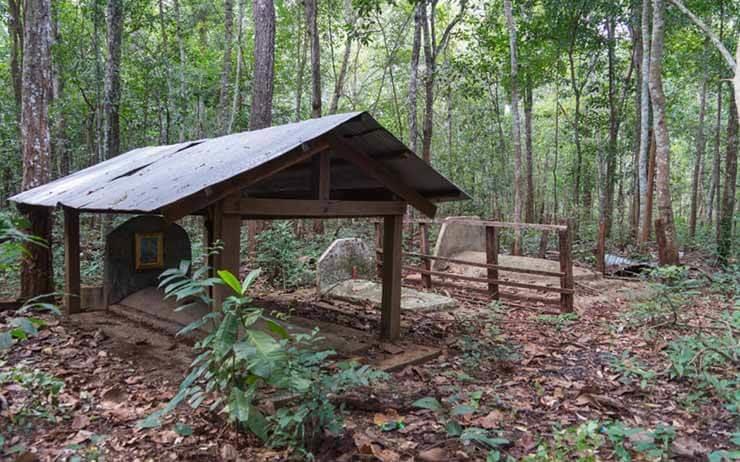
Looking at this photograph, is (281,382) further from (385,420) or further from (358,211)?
(358,211)

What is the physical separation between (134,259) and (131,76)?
852 centimetres

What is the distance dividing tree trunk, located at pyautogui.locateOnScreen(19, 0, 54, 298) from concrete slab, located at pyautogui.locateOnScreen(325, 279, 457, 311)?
4396 millimetres

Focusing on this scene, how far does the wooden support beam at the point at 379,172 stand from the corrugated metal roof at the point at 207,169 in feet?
0.40

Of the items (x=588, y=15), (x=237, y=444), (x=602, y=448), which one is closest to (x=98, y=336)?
(x=237, y=444)

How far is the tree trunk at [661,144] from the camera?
9.29 metres

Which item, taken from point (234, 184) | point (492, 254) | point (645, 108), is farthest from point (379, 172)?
point (645, 108)

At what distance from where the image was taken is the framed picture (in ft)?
24.1

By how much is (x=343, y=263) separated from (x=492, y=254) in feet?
9.10

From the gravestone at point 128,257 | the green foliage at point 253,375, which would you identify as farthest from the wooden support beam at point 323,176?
the gravestone at point 128,257

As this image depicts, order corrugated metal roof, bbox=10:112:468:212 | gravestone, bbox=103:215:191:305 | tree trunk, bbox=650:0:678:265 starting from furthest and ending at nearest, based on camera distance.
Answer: tree trunk, bbox=650:0:678:265
gravestone, bbox=103:215:191:305
corrugated metal roof, bbox=10:112:468:212

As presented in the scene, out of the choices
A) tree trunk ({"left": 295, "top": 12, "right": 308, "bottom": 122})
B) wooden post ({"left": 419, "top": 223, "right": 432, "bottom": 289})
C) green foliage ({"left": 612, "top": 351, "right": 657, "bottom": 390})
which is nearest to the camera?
green foliage ({"left": 612, "top": 351, "right": 657, "bottom": 390})

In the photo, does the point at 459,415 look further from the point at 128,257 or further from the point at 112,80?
the point at 112,80

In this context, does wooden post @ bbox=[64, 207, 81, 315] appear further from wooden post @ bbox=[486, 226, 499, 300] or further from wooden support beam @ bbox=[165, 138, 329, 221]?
wooden post @ bbox=[486, 226, 499, 300]

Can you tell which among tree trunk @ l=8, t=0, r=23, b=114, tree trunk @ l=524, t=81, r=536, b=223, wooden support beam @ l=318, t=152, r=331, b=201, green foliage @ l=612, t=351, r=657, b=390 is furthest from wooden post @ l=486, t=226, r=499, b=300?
tree trunk @ l=8, t=0, r=23, b=114
